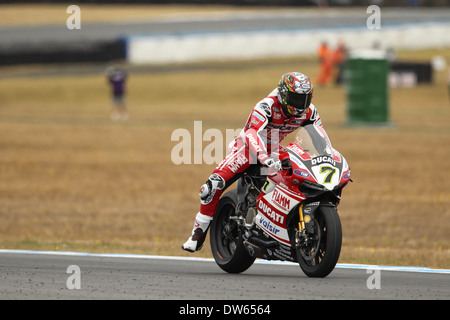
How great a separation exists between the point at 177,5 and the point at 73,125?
3624 cm

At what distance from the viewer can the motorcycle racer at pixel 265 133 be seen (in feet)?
27.5

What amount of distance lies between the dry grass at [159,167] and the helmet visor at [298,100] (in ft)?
8.40

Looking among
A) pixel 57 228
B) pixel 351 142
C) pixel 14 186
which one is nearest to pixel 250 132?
pixel 57 228

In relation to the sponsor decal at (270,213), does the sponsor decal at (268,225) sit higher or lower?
lower

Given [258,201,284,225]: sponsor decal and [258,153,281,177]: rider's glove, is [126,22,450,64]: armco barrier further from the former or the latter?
[258,153,281,177]: rider's glove

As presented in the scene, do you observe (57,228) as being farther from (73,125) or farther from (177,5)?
(177,5)

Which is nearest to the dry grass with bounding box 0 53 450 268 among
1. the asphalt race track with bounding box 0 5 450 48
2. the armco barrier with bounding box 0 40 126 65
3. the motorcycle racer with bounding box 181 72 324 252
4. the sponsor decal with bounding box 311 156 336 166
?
the armco barrier with bounding box 0 40 126 65

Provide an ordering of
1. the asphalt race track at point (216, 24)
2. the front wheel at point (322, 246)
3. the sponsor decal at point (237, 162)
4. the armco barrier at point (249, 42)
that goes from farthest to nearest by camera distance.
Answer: the asphalt race track at point (216, 24) → the armco barrier at point (249, 42) → the sponsor decal at point (237, 162) → the front wheel at point (322, 246)

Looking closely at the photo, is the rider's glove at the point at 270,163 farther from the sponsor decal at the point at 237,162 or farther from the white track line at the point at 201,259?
the white track line at the point at 201,259

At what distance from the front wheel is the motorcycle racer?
0.61 metres

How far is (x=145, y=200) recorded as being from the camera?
17453 millimetres

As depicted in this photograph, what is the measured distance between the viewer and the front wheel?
299 inches

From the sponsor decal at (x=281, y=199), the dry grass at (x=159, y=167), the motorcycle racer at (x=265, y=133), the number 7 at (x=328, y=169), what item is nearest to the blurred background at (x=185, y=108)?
the dry grass at (x=159, y=167)

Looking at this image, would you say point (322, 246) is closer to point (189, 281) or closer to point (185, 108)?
point (189, 281)
